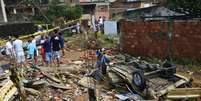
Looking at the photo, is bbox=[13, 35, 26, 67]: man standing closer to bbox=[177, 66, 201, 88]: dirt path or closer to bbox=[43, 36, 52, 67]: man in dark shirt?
bbox=[43, 36, 52, 67]: man in dark shirt

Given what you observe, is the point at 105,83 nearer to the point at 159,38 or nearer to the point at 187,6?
the point at 159,38

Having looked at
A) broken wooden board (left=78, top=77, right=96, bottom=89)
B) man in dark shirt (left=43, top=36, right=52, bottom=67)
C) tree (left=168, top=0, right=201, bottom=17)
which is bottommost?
broken wooden board (left=78, top=77, right=96, bottom=89)

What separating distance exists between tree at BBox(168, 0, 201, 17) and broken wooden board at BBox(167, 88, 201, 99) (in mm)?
8901

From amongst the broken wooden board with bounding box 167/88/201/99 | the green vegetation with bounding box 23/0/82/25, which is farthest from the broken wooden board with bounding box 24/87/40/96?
the green vegetation with bounding box 23/0/82/25

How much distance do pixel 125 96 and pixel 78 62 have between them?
249 inches

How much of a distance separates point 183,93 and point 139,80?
1503 mm

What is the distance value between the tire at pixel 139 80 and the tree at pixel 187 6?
843 cm

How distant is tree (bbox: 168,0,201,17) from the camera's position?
20.6 m

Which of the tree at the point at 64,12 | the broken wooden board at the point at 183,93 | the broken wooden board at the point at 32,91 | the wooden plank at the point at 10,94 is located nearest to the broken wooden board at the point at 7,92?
the wooden plank at the point at 10,94

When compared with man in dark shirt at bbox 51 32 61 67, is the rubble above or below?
below

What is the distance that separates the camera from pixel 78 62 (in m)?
19.2

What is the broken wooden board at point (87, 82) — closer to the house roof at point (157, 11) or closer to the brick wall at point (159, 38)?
the brick wall at point (159, 38)

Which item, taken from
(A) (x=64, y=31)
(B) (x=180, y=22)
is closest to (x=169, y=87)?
(B) (x=180, y=22)

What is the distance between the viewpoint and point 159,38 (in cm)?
1912
